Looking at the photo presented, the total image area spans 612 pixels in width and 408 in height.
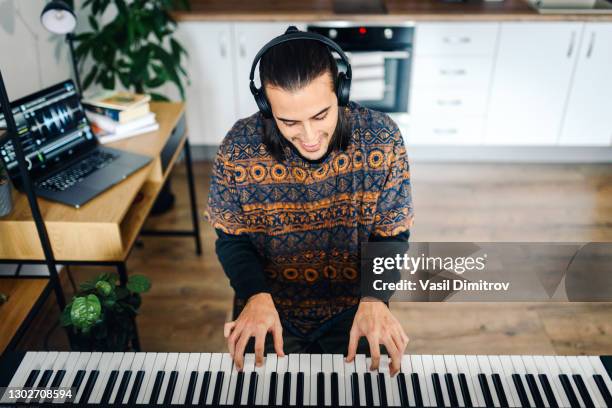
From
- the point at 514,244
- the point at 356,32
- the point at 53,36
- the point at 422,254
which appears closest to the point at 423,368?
the point at 422,254

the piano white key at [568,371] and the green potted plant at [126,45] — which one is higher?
the green potted plant at [126,45]

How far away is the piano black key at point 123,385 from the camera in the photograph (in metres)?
1.11

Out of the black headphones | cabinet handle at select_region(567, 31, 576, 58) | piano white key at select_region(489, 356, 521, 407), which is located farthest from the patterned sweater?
cabinet handle at select_region(567, 31, 576, 58)

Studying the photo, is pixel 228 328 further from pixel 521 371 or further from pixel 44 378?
pixel 521 371

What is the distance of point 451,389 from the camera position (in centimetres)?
112

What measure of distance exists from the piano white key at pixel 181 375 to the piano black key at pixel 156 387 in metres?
0.03

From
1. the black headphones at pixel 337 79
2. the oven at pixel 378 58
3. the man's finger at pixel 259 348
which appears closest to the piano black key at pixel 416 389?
the man's finger at pixel 259 348

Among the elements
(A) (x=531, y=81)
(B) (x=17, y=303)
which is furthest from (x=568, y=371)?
(A) (x=531, y=81)

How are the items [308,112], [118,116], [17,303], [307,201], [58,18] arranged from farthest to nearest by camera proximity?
[118,116]
[58,18]
[17,303]
[307,201]
[308,112]

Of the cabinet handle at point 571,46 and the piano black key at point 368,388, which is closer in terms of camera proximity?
the piano black key at point 368,388

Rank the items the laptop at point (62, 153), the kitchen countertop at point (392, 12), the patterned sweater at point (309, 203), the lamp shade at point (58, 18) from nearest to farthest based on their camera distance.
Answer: the patterned sweater at point (309, 203) → the laptop at point (62, 153) → the lamp shade at point (58, 18) → the kitchen countertop at point (392, 12)

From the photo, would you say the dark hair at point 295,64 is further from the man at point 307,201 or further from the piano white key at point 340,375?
the piano white key at point 340,375

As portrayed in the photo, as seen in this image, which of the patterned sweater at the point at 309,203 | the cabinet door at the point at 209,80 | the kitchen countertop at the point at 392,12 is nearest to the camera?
the patterned sweater at the point at 309,203

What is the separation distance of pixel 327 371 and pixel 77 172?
1182 millimetres
